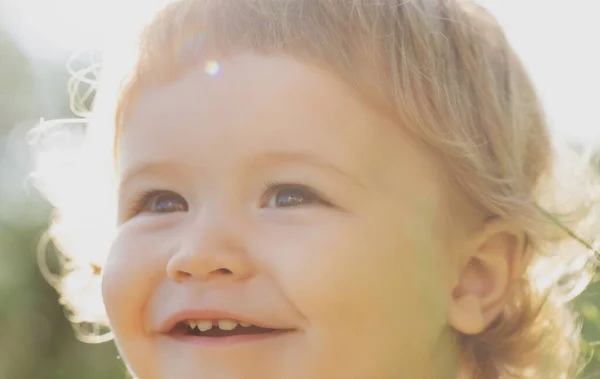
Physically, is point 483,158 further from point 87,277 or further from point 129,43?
point 87,277

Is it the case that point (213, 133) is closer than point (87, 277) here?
Yes

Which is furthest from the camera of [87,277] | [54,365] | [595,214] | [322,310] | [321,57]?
[54,365]

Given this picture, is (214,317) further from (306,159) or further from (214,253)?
(306,159)

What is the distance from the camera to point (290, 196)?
1.84 meters

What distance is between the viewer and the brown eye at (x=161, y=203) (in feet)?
6.37

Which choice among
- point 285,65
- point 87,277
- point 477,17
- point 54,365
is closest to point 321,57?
point 285,65

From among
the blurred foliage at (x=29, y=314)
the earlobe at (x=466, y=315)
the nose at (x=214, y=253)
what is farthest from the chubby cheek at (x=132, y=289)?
the blurred foliage at (x=29, y=314)

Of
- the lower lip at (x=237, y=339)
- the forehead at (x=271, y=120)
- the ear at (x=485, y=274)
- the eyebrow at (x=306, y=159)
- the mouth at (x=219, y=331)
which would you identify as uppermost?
the forehead at (x=271, y=120)

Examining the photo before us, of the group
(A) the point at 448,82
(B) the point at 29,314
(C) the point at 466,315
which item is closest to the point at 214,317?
(C) the point at 466,315

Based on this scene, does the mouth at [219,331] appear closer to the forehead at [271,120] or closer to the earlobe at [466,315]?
the forehead at [271,120]

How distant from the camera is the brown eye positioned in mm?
1942

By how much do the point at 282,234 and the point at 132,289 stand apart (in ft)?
1.21

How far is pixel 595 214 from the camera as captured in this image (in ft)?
8.39

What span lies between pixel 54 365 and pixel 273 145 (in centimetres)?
510
